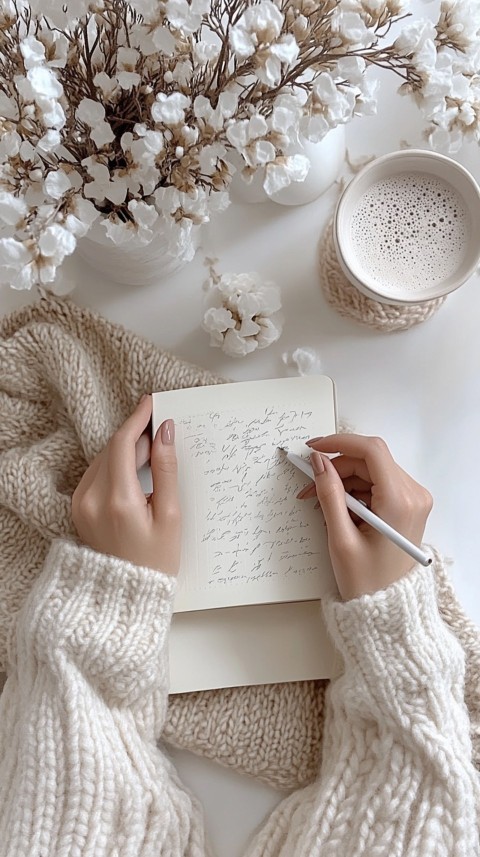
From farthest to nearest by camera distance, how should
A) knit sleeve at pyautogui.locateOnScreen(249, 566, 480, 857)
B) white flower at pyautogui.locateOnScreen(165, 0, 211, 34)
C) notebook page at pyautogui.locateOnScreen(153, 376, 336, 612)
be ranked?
notebook page at pyautogui.locateOnScreen(153, 376, 336, 612)
knit sleeve at pyautogui.locateOnScreen(249, 566, 480, 857)
white flower at pyautogui.locateOnScreen(165, 0, 211, 34)

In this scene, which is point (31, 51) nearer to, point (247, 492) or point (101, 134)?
point (101, 134)

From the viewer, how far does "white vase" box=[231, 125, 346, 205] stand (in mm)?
719

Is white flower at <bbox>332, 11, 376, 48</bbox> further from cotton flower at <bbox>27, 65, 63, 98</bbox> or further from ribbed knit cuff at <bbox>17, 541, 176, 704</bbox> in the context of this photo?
ribbed knit cuff at <bbox>17, 541, 176, 704</bbox>

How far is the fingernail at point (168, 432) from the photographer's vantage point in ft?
2.38

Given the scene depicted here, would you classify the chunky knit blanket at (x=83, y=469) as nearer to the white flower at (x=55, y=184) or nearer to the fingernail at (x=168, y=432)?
the fingernail at (x=168, y=432)

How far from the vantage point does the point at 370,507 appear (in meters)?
0.71

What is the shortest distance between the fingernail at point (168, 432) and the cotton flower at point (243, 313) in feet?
0.33

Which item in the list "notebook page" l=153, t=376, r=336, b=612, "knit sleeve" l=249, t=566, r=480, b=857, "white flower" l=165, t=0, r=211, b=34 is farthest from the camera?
"notebook page" l=153, t=376, r=336, b=612

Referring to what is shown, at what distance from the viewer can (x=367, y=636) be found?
2.14ft

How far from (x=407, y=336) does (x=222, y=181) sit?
13.6 inches

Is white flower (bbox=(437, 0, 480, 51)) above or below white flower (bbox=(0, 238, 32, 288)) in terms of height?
above

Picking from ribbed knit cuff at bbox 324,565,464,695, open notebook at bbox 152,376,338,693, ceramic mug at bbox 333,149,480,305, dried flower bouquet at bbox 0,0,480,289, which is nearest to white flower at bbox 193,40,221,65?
dried flower bouquet at bbox 0,0,480,289

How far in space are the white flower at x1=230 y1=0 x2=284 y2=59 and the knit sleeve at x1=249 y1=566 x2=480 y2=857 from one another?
1.50 ft

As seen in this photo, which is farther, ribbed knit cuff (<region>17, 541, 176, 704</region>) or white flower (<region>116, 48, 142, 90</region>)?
ribbed knit cuff (<region>17, 541, 176, 704</region>)
